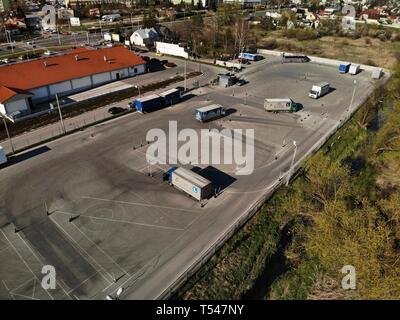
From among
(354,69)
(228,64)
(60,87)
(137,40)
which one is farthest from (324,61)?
(60,87)

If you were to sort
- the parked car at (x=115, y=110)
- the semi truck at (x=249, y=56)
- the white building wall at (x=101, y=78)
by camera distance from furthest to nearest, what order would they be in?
the semi truck at (x=249, y=56)
the white building wall at (x=101, y=78)
the parked car at (x=115, y=110)

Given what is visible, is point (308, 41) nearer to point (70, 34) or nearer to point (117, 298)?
point (70, 34)

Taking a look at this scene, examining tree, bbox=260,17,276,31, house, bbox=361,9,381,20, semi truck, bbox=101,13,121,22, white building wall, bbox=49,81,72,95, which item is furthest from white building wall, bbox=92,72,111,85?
house, bbox=361,9,381,20

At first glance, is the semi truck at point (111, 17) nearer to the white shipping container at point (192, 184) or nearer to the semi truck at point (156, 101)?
the semi truck at point (156, 101)

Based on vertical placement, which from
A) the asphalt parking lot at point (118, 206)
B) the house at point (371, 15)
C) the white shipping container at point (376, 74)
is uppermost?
the house at point (371, 15)

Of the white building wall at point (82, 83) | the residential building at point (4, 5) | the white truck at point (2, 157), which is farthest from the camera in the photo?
the residential building at point (4, 5)

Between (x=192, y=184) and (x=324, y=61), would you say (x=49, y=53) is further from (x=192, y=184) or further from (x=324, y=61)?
(x=324, y=61)

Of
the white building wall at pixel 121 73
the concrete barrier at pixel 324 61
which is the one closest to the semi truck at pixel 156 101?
the white building wall at pixel 121 73
